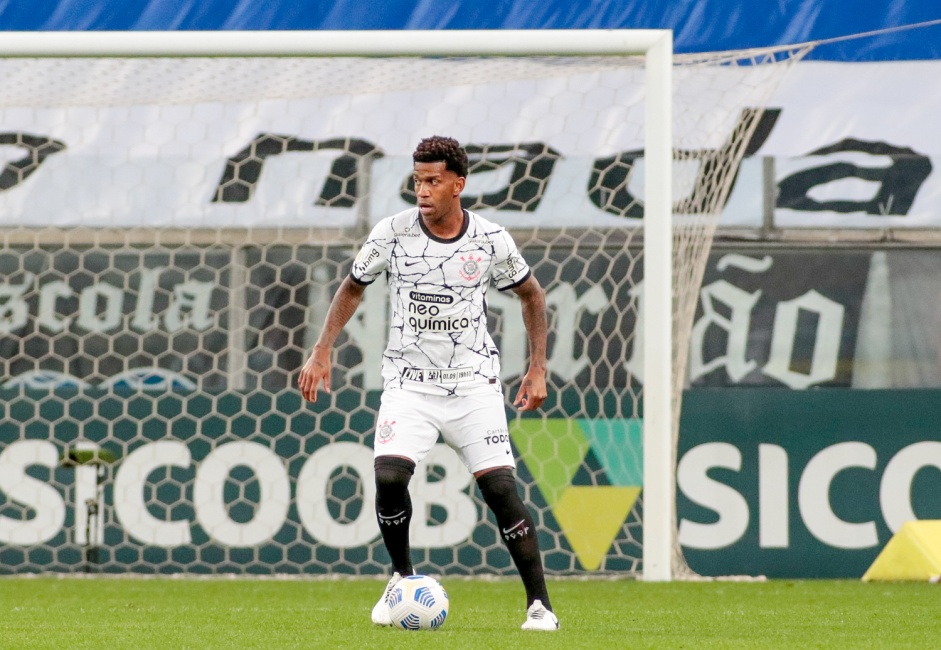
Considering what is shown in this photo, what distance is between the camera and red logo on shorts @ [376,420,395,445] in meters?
4.85

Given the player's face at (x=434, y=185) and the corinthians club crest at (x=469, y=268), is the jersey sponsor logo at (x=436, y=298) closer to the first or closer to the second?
the corinthians club crest at (x=469, y=268)

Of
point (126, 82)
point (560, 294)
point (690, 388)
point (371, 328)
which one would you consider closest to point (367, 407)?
point (371, 328)

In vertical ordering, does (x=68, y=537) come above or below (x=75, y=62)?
below

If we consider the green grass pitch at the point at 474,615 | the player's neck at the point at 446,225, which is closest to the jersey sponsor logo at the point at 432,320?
the player's neck at the point at 446,225

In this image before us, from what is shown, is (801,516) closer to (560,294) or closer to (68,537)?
(560,294)

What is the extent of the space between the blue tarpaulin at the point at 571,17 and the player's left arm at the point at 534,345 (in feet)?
10.9

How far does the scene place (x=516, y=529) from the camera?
4758 millimetres

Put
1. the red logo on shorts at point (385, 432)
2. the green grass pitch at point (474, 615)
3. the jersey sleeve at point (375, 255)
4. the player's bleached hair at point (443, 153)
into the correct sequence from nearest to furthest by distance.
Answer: the green grass pitch at point (474, 615) < the player's bleached hair at point (443, 153) < the red logo on shorts at point (385, 432) < the jersey sleeve at point (375, 255)

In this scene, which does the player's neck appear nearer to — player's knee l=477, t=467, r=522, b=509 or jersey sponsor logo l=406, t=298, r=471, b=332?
jersey sponsor logo l=406, t=298, r=471, b=332

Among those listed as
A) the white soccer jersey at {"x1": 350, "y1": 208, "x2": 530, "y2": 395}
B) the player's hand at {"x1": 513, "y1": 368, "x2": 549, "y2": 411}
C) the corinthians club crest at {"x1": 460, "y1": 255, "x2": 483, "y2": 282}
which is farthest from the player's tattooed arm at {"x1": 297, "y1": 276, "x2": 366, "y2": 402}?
the player's hand at {"x1": 513, "y1": 368, "x2": 549, "y2": 411}

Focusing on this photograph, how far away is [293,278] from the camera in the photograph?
7617 mm

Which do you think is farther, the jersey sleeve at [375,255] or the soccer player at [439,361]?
the jersey sleeve at [375,255]

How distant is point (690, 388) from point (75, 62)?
3.63 metres

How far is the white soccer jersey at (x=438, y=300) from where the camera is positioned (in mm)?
4891
